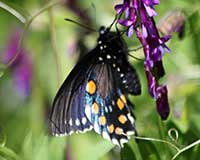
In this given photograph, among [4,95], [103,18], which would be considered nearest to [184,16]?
[103,18]

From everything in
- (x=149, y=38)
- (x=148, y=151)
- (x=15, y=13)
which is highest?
(x=15, y=13)

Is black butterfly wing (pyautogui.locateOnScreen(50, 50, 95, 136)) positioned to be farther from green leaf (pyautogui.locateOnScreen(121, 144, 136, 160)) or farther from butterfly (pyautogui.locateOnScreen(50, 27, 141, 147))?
green leaf (pyautogui.locateOnScreen(121, 144, 136, 160))

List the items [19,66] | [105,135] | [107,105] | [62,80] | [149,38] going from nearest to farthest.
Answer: [149,38], [105,135], [107,105], [62,80], [19,66]

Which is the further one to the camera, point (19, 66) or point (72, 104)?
point (19, 66)

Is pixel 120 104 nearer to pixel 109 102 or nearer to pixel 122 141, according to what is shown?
pixel 109 102

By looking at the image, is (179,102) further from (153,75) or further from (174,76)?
(153,75)

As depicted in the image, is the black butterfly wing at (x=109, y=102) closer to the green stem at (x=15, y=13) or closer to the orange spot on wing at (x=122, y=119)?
the orange spot on wing at (x=122, y=119)

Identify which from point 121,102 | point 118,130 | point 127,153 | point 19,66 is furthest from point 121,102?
point 19,66
